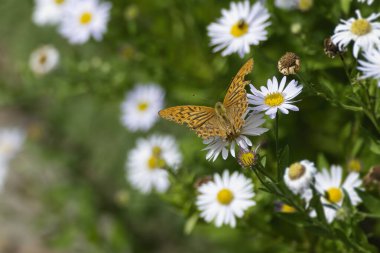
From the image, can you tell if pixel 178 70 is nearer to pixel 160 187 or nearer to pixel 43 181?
pixel 160 187

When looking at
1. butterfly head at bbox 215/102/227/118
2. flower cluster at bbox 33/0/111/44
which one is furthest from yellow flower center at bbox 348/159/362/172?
flower cluster at bbox 33/0/111/44

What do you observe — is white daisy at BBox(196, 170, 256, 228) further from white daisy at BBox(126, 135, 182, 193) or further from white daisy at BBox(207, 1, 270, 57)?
white daisy at BBox(126, 135, 182, 193)

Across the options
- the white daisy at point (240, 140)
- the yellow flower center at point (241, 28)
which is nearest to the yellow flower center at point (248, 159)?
the white daisy at point (240, 140)

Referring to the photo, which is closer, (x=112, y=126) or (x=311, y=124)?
(x=311, y=124)

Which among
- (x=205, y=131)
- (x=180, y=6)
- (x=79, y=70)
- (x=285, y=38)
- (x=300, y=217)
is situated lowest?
(x=300, y=217)

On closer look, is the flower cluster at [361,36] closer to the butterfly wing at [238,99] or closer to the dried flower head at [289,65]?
the dried flower head at [289,65]

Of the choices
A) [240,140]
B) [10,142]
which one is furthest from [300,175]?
[10,142]

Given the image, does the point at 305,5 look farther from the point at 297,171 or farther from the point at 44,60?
the point at 44,60

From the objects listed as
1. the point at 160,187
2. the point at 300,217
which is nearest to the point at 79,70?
the point at 160,187
